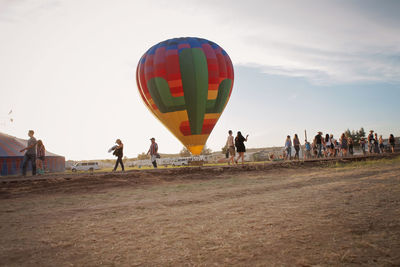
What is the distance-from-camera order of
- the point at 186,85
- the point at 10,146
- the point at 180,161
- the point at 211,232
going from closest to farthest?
the point at 211,232 < the point at 186,85 < the point at 10,146 < the point at 180,161

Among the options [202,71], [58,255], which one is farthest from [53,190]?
[202,71]

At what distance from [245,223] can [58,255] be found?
183 centimetres

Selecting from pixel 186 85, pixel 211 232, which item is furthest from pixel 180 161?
pixel 211 232

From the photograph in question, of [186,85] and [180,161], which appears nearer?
[186,85]

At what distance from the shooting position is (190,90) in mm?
16641

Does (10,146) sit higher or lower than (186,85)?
lower

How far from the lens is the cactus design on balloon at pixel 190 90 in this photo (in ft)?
54.5

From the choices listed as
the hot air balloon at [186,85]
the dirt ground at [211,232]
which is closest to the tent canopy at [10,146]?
the hot air balloon at [186,85]

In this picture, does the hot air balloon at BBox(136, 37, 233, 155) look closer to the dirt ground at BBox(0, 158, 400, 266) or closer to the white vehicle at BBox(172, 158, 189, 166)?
A: the dirt ground at BBox(0, 158, 400, 266)

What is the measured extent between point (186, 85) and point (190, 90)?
403mm

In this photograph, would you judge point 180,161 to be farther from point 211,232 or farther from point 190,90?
point 211,232

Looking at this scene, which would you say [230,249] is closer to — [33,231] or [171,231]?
[171,231]

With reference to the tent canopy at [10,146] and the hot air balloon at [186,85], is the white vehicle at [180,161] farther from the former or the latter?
the hot air balloon at [186,85]

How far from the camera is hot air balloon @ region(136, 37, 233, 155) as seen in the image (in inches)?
655
